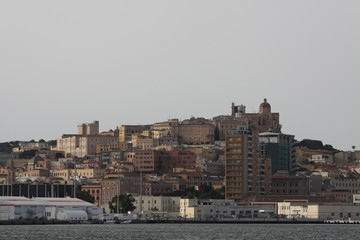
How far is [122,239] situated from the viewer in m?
133

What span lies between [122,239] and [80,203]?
67.5 metres

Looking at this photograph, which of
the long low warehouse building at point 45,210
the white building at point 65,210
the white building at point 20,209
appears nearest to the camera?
the white building at point 20,209

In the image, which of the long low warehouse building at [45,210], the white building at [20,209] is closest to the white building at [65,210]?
the long low warehouse building at [45,210]

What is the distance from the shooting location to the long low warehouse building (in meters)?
186

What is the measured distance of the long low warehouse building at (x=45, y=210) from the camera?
186m

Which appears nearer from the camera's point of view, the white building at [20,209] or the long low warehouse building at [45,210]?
the white building at [20,209]

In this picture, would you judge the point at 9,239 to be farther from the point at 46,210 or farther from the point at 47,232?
the point at 46,210

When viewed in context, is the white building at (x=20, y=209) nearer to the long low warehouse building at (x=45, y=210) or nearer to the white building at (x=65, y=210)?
the long low warehouse building at (x=45, y=210)

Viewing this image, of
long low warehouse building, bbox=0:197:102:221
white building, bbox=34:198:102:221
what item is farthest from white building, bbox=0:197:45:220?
white building, bbox=34:198:102:221

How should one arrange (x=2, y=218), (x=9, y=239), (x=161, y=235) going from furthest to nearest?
1. (x=2, y=218)
2. (x=161, y=235)
3. (x=9, y=239)

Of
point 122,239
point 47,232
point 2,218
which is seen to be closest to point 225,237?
point 122,239

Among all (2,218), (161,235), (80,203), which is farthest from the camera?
(80,203)

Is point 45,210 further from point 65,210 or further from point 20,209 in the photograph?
point 20,209

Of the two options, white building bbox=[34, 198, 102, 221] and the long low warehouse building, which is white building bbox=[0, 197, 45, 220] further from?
white building bbox=[34, 198, 102, 221]
